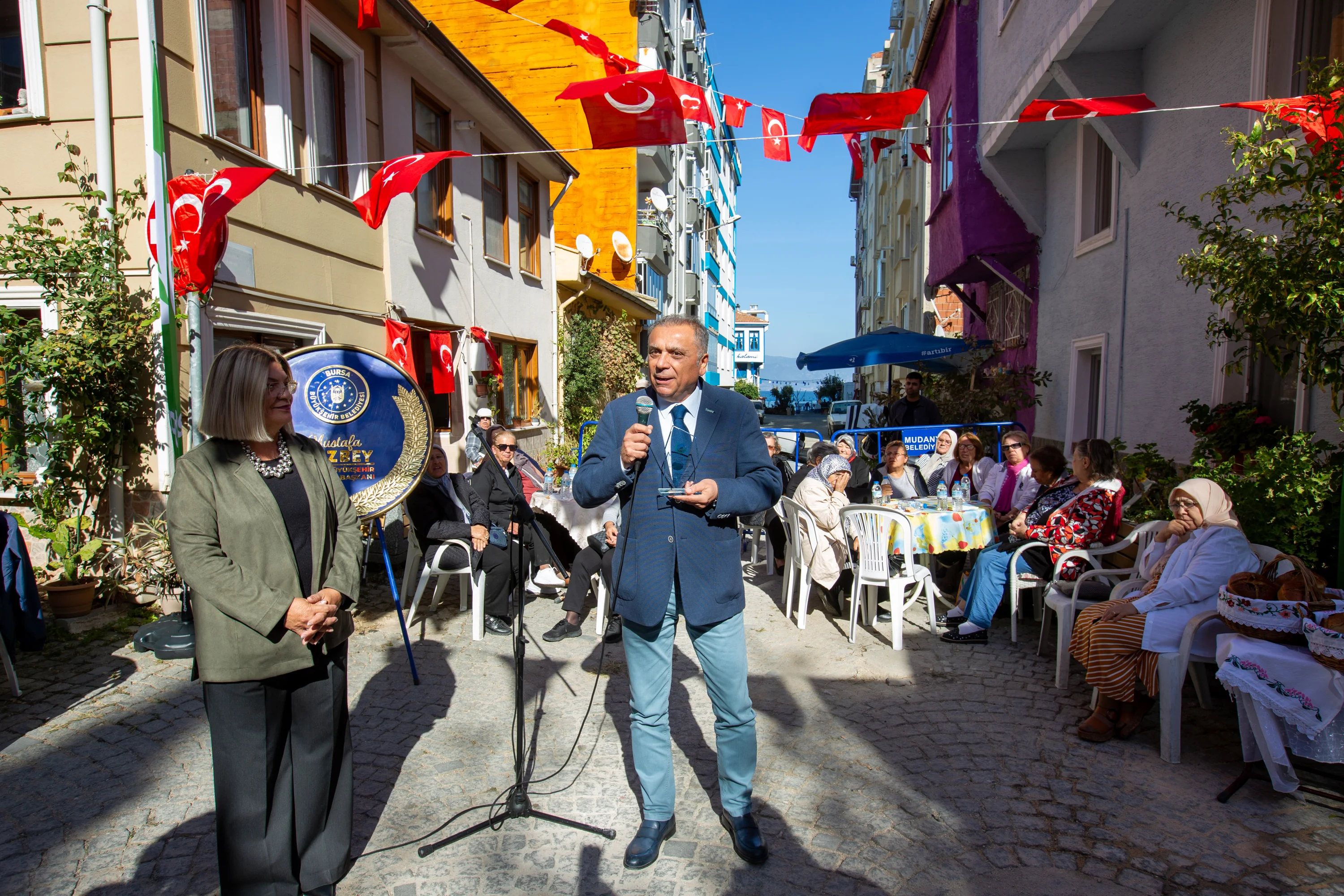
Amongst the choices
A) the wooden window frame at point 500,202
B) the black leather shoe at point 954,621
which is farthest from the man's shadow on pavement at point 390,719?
the wooden window frame at point 500,202

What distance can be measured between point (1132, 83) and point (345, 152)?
26.5 ft

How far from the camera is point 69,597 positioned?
18.1ft

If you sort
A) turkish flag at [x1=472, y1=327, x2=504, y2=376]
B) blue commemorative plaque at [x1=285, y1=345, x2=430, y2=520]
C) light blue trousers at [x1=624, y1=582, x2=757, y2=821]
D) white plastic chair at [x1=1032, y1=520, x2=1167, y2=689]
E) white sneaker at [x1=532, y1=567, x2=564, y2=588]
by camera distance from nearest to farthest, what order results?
light blue trousers at [x1=624, y1=582, x2=757, y2=821] → blue commemorative plaque at [x1=285, y1=345, x2=430, y2=520] → white plastic chair at [x1=1032, y1=520, x2=1167, y2=689] → white sneaker at [x1=532, y1=567, x2=564, y2=588] → turkish flag at [x1=472, y1=327, x2=504, y2=376]

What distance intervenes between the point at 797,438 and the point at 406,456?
7.89 m

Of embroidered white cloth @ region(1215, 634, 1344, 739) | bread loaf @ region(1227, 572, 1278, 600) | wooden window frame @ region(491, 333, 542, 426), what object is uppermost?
wooden window frame @ region(491, 333, 542, 426)

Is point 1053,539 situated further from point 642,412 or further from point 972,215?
point 972,215

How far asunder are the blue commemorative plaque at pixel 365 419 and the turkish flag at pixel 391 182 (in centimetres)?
292

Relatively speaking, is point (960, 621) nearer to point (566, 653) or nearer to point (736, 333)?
point (566, 653)

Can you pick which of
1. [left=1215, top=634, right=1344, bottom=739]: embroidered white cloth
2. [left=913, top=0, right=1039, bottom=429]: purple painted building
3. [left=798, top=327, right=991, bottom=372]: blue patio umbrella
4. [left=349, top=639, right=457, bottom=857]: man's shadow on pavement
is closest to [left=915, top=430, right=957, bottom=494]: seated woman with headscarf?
[left=798, top=327, right=991, bottom=372]: blue patio umbrella

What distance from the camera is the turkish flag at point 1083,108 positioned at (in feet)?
18.5

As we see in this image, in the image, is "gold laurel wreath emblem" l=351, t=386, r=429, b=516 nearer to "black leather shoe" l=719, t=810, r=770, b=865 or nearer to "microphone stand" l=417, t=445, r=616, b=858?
"microphone stand" l=417, t=445, r=616, b=858

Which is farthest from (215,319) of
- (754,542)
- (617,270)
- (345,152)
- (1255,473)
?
(617,270)

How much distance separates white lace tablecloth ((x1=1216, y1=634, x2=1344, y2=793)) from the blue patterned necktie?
2578 millimetres

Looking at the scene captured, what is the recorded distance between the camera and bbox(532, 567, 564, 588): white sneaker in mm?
6805
